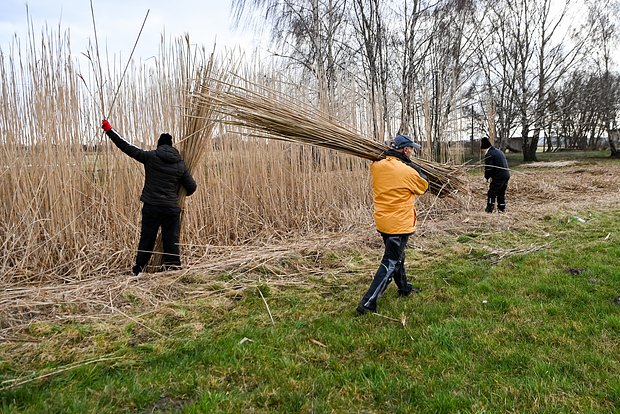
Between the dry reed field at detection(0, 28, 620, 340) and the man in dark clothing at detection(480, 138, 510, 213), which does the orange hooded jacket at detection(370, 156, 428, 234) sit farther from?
the man in dark clothing at detection(480, 138, 510, 213)

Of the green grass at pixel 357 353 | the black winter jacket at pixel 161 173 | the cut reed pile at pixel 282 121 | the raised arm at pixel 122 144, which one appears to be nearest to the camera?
the green grass at pixel 357 353

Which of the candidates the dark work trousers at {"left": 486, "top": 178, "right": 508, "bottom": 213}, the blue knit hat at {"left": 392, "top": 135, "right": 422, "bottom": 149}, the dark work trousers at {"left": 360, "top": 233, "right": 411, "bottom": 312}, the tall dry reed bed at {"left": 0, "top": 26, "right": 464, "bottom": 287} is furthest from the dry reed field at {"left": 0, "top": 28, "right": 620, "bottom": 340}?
the dark work trousers at {"left": 486, "top": 178, "right": 508, "bottom": 213}

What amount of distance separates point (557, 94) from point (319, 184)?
17.7 meters

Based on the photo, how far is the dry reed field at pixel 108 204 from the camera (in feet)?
10.6

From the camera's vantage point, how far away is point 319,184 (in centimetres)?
558

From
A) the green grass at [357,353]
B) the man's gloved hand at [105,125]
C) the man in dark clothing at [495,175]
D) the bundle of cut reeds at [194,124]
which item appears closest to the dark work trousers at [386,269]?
the green grass at [357,353]

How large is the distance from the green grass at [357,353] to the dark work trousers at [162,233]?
887 mm

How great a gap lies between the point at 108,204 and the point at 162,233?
0.72 meters

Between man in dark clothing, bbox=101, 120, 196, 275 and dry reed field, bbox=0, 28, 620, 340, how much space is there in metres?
0.21

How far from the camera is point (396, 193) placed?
277 cm

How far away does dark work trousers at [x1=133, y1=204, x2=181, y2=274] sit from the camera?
356 centimetres

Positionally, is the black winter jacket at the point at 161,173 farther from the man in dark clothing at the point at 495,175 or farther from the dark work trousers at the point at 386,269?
the man in dark clothing at the point at 495,175

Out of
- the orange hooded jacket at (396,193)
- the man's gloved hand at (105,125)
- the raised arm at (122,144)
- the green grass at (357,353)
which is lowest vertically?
the green grass at (357,353)

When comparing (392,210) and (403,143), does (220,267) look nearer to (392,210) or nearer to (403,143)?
(392,210)
